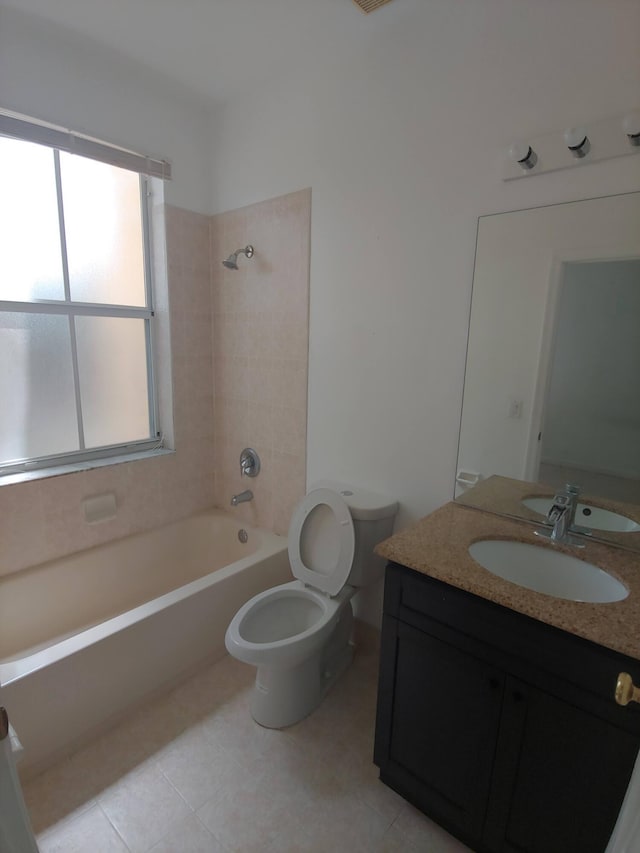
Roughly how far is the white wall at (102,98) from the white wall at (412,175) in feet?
0.86

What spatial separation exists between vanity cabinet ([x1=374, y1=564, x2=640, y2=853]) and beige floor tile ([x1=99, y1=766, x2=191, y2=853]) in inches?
28.0

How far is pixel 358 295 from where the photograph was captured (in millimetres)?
1927

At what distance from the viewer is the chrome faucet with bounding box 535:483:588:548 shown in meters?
1.37

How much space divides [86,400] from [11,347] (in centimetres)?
42

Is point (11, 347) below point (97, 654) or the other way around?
the other way around

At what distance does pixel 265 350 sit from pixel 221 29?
4.50ft

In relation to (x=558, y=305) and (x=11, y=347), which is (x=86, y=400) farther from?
(x=558, y=305)

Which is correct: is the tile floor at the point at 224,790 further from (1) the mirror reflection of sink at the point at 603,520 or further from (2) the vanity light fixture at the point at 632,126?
(2) the vanity light fixture at the point at 632,126

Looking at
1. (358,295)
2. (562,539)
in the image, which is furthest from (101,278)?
(562,539)

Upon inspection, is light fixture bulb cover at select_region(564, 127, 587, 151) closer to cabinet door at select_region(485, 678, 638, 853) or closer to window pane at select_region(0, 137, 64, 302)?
cabinet door at select_region(485, 678, 638, 853)

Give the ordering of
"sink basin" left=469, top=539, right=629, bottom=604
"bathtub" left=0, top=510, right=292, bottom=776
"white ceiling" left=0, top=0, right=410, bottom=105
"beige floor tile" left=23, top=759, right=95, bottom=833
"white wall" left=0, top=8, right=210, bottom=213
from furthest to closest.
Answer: "white wall" left=0, top=8, right=210, bottom=213
"white ceiling" left=0, top=0, right=410, bottom=105
"bathtub" left=0, top=510, right=292, bottom=776
"beige floor tile" left=23, top=759, right=95, bottom=833
"sink basin" left=469, top=539, right=629, bottom=604

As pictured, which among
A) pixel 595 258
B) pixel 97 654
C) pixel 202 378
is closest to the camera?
pixel 595 258

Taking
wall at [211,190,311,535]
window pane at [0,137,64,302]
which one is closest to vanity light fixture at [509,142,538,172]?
wall at [211,190,311,535]

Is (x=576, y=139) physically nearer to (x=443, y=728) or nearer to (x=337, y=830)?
(x=443, y=728)
